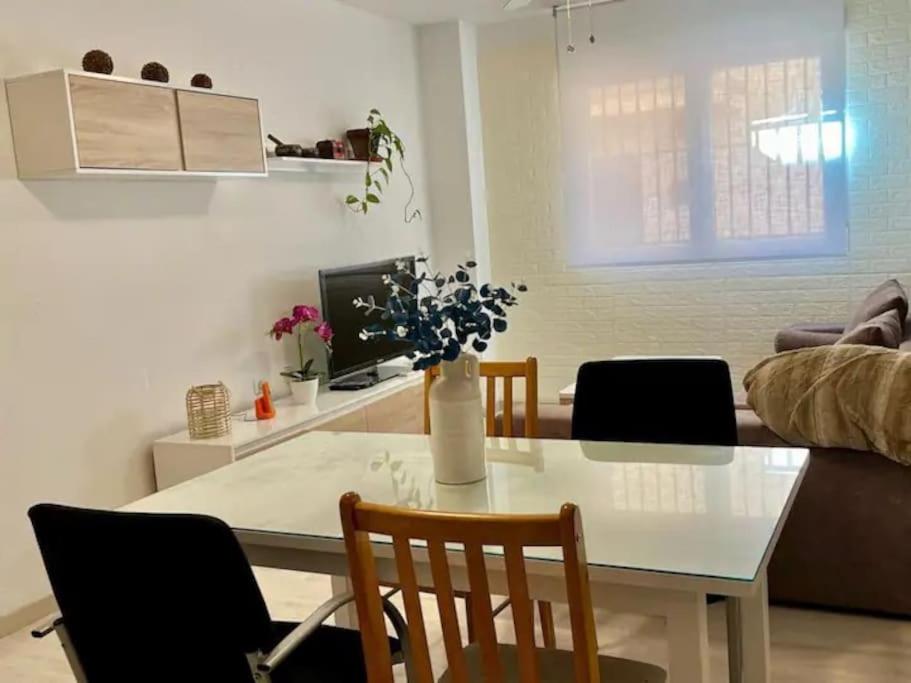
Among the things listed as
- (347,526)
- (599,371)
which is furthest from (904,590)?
(347,526)

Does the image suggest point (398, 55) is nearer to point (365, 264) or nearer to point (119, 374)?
point (365, 264)

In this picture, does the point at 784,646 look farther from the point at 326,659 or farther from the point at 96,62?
the point at 96,62

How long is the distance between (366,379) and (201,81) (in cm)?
174

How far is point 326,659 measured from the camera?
1.95 metres

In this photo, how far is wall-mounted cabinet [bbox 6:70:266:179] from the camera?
3.18m

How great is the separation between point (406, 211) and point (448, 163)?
48cm

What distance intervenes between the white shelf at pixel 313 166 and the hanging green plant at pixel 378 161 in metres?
0.09

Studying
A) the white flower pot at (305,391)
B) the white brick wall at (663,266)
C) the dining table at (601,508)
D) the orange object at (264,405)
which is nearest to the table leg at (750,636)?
the dining table at (601,508)

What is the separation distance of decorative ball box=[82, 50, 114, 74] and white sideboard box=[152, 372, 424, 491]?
57.5 inches

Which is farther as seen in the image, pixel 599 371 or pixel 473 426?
pixel 599 371

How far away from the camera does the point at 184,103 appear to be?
3.66 metres

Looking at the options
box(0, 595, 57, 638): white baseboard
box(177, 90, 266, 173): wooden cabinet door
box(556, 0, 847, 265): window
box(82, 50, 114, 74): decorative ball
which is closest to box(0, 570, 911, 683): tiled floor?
box(0, 595, 57, 638): white baseboard

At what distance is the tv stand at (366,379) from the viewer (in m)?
4.75

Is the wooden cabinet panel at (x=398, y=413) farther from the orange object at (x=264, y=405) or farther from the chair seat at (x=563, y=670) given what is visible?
the chair seat at (x=563, y=670)
